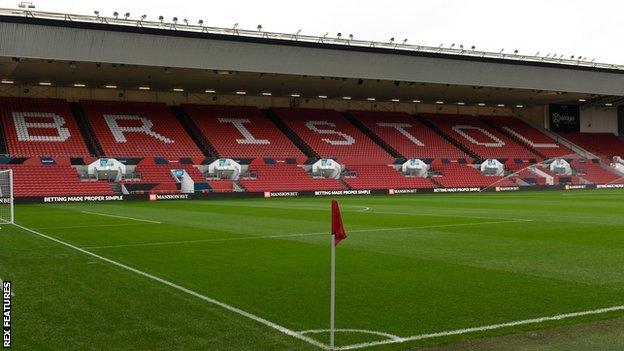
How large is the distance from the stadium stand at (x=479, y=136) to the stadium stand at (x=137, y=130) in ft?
80.9

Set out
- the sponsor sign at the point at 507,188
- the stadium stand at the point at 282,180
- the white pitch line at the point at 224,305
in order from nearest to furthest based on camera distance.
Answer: the white pitch line at the point at 224,305 → the stadium stand at the point at 282,180 → the sponsor sign at the point at 507,188

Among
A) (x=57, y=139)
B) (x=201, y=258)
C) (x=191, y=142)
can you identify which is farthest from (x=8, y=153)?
(x=201, y=258)

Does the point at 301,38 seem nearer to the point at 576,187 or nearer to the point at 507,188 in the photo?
the point at 507,188

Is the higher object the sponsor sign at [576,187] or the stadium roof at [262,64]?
the stadium roof at [262,64]

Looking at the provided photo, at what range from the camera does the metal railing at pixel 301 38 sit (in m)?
37.4

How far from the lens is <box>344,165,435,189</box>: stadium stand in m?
47.1

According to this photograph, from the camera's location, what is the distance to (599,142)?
63.9 m

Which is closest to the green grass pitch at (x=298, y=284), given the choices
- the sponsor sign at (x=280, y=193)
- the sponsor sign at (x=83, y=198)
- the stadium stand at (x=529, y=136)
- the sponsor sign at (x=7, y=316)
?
the sponsor sign at (x=7, y=316)

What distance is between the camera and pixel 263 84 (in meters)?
50.6

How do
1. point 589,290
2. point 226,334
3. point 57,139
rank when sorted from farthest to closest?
point 57,139
point 589,290
point 226,334

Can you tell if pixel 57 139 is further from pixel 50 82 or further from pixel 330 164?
pixel 330 164

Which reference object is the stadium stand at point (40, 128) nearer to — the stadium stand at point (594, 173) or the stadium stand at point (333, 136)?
the stadium stand at point (333, 136)

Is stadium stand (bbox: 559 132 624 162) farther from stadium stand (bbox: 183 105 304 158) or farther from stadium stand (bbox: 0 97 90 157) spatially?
stadium stand (bbox: 0 97 90 157)

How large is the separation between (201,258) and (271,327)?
18.8ft
